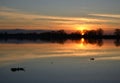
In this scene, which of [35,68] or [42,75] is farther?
[35,68]

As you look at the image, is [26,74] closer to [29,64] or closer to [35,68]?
[35,68]

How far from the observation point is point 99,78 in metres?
16.1

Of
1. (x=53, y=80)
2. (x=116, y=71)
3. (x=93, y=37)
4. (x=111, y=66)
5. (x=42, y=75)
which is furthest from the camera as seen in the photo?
(x=93, y=37)

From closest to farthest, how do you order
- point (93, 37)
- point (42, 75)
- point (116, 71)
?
point (42, 75), point (116, 71), point (93, 37)

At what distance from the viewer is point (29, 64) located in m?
21.5

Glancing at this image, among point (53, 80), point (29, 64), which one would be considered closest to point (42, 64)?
point (29, 64)

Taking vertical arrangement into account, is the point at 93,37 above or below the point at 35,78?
below

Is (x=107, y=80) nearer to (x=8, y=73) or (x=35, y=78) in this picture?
(x=35, y=78)

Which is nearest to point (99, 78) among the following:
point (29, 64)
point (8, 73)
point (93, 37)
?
point (8, 73)

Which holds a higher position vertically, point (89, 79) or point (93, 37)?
point (89, 79)

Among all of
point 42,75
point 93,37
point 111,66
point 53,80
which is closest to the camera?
point 53,80

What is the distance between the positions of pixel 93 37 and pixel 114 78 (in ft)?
294

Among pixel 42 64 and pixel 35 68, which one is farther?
pixel 42 64

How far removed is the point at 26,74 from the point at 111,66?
6.86 metres
